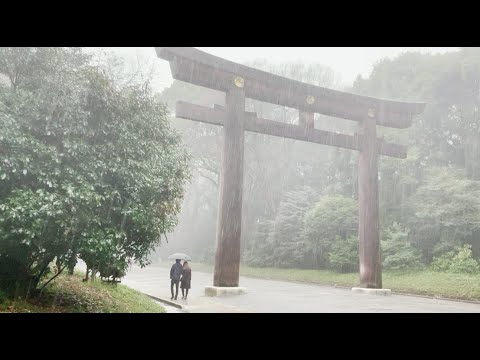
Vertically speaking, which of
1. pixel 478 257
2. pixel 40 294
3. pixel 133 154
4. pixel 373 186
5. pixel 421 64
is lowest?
pixel 40 294

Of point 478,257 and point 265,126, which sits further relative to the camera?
point 478,257

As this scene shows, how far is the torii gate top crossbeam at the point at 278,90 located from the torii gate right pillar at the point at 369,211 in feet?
2.63

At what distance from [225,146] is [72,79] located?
6.41 metres

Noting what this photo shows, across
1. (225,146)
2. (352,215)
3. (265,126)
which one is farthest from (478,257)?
(225,146)

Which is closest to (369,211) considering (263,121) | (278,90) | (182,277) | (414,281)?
(414,281)

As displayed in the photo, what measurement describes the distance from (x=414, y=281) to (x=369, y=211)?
15.8 ft

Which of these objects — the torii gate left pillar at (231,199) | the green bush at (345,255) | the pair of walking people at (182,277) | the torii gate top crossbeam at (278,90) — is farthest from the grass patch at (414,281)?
the pair of walking people at (182,277)

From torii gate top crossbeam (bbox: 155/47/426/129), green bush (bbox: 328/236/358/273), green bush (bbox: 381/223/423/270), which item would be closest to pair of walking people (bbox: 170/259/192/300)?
torii gate top crossbeam (bbox: 155/47/426/129)

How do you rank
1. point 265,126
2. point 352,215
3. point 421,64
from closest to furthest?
point 265,126 → point 352,215 → point 421,64

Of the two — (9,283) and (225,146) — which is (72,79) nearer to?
(9,283)

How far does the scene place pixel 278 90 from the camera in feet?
51.4

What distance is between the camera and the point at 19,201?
6844 millimetres

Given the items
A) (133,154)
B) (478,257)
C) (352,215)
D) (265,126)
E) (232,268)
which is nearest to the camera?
(133,154)

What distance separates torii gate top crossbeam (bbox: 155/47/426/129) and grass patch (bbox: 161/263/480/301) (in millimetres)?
6779
